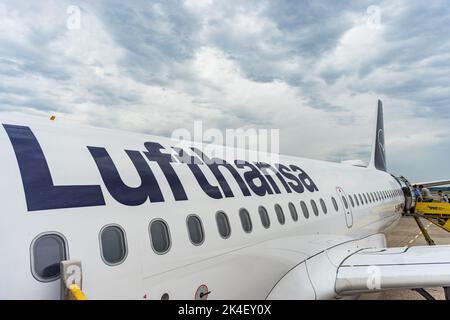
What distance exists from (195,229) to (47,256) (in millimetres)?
1754

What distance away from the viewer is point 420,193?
20469mm

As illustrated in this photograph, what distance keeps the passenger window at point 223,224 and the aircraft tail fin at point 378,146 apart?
53.5 feet

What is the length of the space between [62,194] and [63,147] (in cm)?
67

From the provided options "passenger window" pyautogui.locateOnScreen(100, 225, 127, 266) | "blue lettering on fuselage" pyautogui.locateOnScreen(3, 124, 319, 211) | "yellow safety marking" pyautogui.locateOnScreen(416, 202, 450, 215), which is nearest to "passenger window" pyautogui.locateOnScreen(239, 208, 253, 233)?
"blue lettering on fuselage" pyautogui.locateOnScreen(3, 124, 319, 211)

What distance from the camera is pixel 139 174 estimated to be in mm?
3982

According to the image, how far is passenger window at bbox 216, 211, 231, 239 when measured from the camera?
14.9ft

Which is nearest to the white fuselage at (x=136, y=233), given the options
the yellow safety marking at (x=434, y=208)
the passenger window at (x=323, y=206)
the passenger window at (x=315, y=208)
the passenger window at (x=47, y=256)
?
the passenger window at (x=47, y=256)

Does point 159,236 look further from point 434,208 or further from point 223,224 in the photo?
point 434,208

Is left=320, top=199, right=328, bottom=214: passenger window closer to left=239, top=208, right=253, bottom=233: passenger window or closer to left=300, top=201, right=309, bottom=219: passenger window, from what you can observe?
left=300, top=201, right=309, bottom=219: passenger window

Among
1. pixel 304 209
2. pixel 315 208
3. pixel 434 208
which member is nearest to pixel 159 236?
pixel 304 209

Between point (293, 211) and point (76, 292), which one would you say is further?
point (293, 211)

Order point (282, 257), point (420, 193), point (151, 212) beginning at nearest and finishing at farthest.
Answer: point (151, 212), point (282, 257), point (420, 193)
